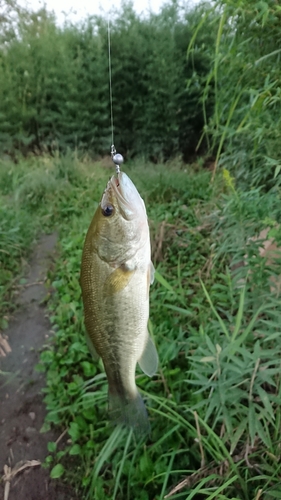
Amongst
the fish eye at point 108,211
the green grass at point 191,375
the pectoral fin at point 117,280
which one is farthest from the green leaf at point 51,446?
the fish eye at point 108,211

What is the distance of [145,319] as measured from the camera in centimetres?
104

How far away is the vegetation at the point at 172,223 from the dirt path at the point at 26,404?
8 centimetres

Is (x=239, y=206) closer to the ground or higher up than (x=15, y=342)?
higher up

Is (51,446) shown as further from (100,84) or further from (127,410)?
(100,84)

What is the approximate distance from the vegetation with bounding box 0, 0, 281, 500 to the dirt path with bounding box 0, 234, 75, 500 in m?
0.08

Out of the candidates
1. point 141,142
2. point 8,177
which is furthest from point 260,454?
point 141,142

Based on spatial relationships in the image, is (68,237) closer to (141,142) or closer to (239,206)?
(239,206)

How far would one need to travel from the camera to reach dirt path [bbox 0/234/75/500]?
6.48ft

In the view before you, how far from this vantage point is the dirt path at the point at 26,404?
197 cm

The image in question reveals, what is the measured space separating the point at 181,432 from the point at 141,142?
17.4 feet

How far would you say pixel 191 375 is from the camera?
1.93 m

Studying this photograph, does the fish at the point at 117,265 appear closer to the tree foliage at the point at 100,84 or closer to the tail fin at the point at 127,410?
the tail fin at the point at 127,410

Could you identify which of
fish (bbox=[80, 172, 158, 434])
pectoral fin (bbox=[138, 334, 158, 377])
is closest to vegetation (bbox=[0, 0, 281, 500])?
pectoral fin (bbox=[138, 334, 158, 377])

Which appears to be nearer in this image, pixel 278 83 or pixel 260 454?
pixel 260 454
